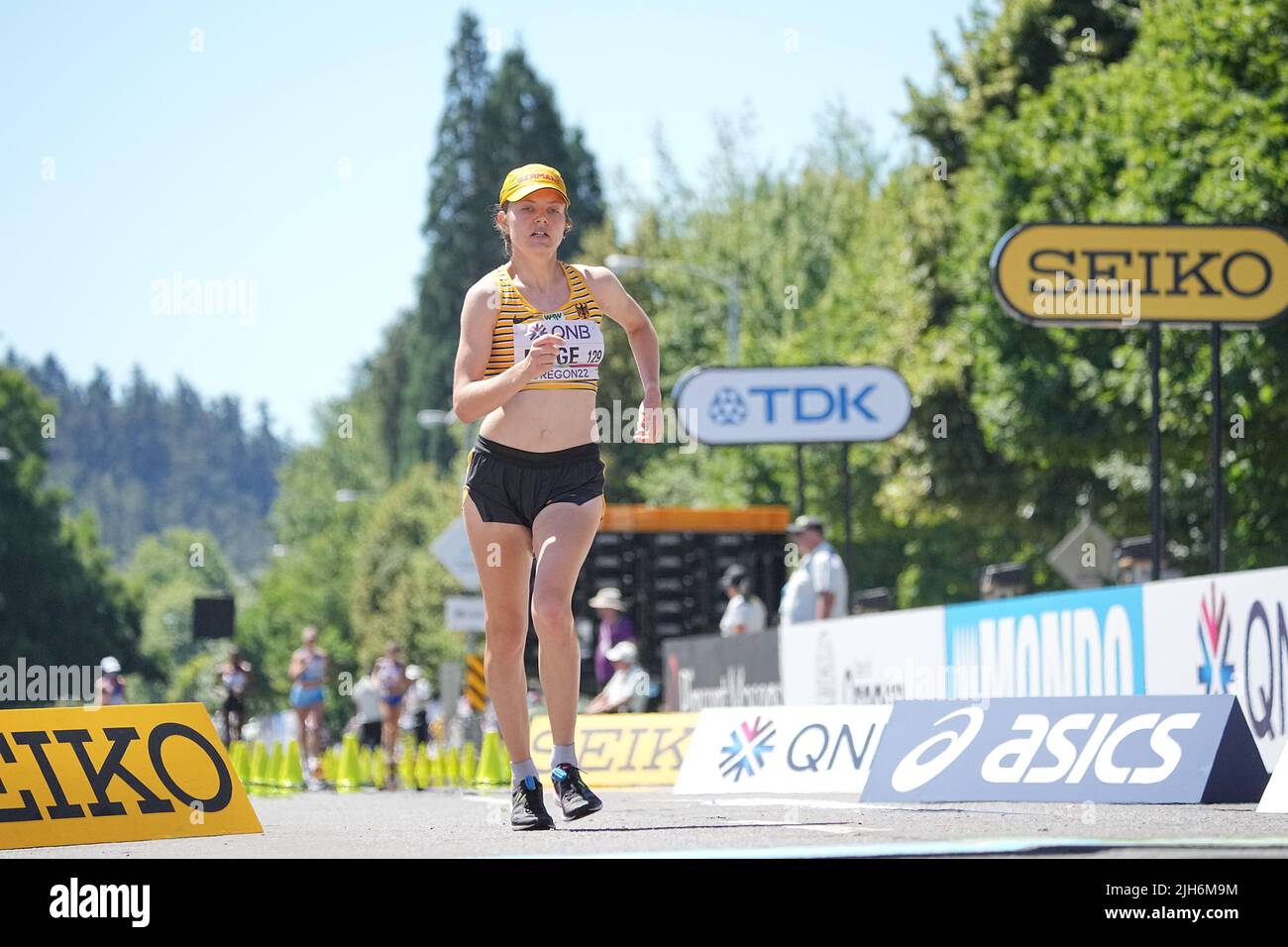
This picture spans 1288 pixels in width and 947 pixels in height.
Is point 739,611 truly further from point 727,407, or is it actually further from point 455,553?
point 455,553

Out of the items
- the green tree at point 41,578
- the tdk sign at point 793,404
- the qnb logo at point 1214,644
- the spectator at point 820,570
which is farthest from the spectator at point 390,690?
the green tree at point 41,578

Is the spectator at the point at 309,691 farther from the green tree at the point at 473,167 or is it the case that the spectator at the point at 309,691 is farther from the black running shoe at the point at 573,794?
the green tree at the point at 473,167

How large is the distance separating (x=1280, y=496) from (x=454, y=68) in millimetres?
63151

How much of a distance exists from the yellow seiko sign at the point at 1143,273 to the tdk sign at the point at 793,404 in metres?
5.90

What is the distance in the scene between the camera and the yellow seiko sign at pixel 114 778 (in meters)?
7.20

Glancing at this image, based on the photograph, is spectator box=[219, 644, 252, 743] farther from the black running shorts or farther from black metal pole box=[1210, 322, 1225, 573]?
the black running shorts

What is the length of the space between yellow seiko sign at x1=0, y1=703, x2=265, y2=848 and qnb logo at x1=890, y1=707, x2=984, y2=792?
3.04 metres

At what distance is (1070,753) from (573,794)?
2.54 meters

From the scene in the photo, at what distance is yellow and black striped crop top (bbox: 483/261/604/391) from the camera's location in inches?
294

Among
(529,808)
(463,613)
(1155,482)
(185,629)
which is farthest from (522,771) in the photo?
(185,629)

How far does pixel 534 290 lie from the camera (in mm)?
7605
